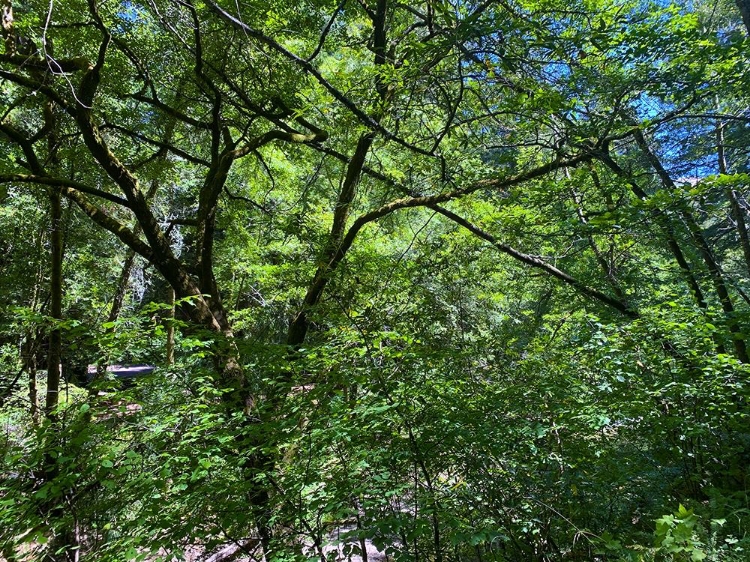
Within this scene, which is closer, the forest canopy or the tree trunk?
the forest canopy

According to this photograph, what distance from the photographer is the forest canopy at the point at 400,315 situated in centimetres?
269

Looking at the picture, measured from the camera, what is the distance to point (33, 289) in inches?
293

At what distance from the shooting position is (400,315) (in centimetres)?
514

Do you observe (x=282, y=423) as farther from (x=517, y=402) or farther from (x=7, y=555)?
(x=517, y=402)

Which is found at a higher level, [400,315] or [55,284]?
[55,284]

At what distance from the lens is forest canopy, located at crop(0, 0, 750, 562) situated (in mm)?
2691

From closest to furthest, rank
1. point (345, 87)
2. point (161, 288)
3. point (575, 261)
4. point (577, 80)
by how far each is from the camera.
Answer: point (577, 80) → point (345, 87) → point (575, 261) → point (161, 288)

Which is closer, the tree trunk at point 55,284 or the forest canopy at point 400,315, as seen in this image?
the forest canopy at point 400,315

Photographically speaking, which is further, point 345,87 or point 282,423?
point 345,87

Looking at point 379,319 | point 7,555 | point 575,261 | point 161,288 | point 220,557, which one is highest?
point 161,288

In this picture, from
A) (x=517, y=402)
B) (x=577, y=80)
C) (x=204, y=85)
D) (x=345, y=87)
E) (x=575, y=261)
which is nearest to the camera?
(x=517, y=402)

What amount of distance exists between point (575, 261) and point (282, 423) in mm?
5041

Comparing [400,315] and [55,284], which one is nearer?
[400,315]

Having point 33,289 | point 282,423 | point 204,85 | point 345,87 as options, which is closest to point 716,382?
point 282,423
